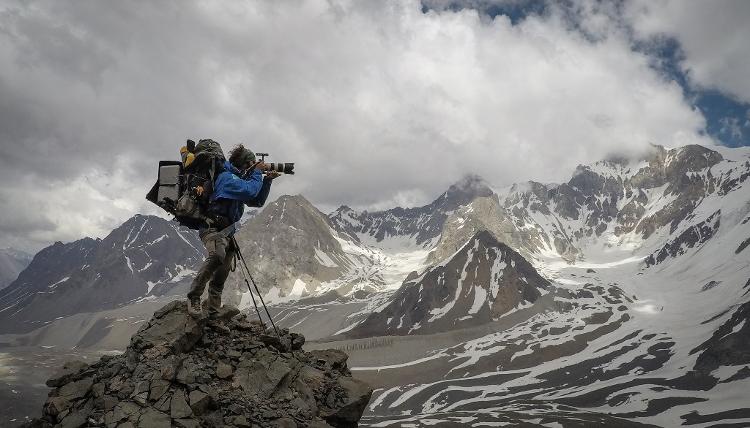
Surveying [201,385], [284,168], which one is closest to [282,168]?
[284,168]

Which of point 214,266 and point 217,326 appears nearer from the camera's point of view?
point 214,266

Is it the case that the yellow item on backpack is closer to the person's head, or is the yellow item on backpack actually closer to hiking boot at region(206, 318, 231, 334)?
the person's head

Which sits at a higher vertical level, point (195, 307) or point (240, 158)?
point (240, 158)

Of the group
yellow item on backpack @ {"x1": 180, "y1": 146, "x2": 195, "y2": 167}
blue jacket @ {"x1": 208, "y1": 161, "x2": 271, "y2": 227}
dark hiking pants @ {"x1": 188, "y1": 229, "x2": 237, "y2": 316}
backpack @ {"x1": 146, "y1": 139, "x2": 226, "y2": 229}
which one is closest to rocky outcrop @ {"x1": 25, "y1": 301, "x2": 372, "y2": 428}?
dark hiking pants @ {"x1": 188, "y1": 229, "x2": 237, "y2": 316}

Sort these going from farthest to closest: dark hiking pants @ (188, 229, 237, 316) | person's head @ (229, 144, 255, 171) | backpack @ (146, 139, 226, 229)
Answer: person's head @ (229, 144, 255, 171)
dark hiking pants @ (188, 229, 237, 316)
backpack @ (146, 139, 226, 229)

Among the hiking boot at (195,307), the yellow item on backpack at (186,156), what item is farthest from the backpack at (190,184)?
the hiking boot at (195,307)

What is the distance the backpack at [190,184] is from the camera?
43.3 feet

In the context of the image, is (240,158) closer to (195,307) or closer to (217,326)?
(195,307)

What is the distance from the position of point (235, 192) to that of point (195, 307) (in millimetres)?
3848

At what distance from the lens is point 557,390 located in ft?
531

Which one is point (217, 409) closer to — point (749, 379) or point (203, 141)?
point (203, 141)

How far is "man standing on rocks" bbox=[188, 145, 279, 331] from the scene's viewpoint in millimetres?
12867

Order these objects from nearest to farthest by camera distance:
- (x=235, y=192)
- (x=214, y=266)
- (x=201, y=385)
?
(x=201, y=385)
(x=235, y=192)
(x=214, y=266)

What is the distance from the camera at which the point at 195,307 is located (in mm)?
13805
